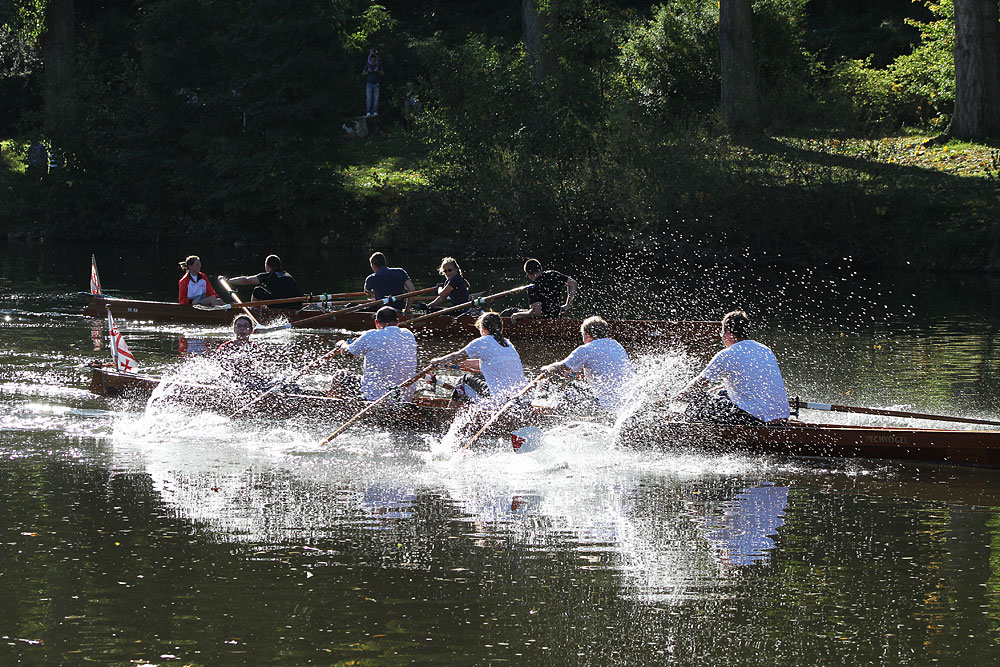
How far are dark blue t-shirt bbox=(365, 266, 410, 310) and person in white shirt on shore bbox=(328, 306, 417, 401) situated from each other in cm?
587

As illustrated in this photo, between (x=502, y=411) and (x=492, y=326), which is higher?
(x=492, y=326)

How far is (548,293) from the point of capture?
56.7 feet

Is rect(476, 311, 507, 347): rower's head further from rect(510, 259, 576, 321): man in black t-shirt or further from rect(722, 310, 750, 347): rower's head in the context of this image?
rect(510, 259, 576, 321): man in black t-shirt

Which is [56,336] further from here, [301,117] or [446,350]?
[301,117]

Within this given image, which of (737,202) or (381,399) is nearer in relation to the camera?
(381,399)

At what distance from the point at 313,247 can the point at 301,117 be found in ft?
12.4

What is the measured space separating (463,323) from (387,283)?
1.33 metres

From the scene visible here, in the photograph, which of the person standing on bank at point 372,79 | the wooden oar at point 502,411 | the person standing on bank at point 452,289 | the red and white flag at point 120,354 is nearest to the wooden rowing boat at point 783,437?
the wooden oar at point 502,411

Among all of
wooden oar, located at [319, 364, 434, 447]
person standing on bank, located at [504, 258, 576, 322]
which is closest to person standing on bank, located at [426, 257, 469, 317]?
person standing on bank, located at [504, 258, 576, 322]

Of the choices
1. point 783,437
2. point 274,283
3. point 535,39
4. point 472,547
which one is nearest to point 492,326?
point 783,437

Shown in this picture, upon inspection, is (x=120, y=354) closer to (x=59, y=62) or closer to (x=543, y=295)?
(x=543, y=295)

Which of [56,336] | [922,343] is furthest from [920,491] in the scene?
[56,336]

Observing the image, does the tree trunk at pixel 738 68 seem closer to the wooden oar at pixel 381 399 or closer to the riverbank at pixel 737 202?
the riverbank at pixel 737 202

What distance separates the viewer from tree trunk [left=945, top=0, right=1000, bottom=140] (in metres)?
27.4
